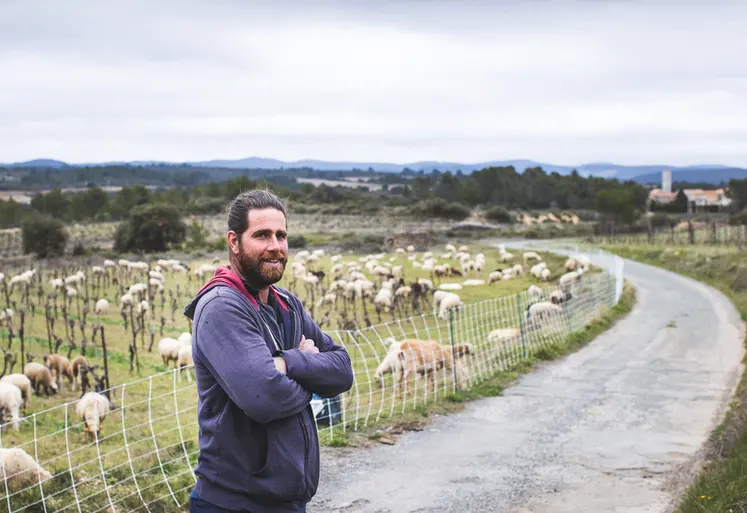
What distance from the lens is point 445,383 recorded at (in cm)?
1166

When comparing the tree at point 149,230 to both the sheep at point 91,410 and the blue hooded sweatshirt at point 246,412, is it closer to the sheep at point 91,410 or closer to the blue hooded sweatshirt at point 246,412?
the sheep at point 91,410

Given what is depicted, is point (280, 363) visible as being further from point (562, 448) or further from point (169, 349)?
point (169, 349)

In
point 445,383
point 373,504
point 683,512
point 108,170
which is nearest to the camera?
point 683,512

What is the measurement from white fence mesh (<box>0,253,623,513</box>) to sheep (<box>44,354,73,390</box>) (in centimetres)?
135

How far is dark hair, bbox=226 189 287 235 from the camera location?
11.9 feet

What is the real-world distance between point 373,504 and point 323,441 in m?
1.84

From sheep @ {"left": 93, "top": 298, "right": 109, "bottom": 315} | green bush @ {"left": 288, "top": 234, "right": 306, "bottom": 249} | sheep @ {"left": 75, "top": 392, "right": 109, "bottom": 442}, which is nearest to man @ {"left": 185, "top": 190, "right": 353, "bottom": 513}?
sheep @ {"left": 75, "top": 392, "right": 109, "bottom": 442}

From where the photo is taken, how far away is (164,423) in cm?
→ 1291

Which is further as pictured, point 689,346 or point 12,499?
point 689,346

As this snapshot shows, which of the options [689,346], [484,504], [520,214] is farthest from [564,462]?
[520,214]

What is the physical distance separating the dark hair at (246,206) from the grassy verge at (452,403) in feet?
18.7

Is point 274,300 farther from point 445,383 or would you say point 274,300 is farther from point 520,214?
point 520,214

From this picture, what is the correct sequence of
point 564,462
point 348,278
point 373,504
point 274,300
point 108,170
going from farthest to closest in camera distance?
point 108,170
point 348,278
point 564,462
point 373,504
point 274,300

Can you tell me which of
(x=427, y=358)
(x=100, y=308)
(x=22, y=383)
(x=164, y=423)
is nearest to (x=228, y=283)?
(x=427, y=358)
